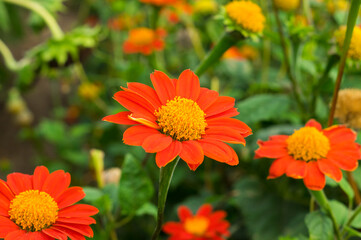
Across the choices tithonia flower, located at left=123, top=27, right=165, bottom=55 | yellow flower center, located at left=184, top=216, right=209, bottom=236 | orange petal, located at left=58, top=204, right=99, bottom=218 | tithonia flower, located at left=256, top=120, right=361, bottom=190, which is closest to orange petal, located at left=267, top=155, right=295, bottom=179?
tithonia flower, located at left=256, top=120, right=361, bottom=190

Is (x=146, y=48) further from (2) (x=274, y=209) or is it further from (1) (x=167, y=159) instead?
(1) (x=167, y=159)

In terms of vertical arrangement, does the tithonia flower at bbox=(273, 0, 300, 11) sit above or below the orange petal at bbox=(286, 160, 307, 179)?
above

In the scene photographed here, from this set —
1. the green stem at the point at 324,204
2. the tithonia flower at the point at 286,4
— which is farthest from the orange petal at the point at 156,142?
the tithonia flower at the point at 286,4

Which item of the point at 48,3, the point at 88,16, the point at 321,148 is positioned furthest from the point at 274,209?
the point at 88,16

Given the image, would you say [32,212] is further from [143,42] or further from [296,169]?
[143,42]

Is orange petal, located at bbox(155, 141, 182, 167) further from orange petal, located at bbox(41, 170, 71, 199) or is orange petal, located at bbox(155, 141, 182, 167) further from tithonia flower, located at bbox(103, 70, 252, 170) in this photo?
orange petal, located at bbox(41, 170, 71, 199)

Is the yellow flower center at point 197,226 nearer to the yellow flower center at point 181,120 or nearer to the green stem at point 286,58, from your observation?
the green stem at point 286,58
